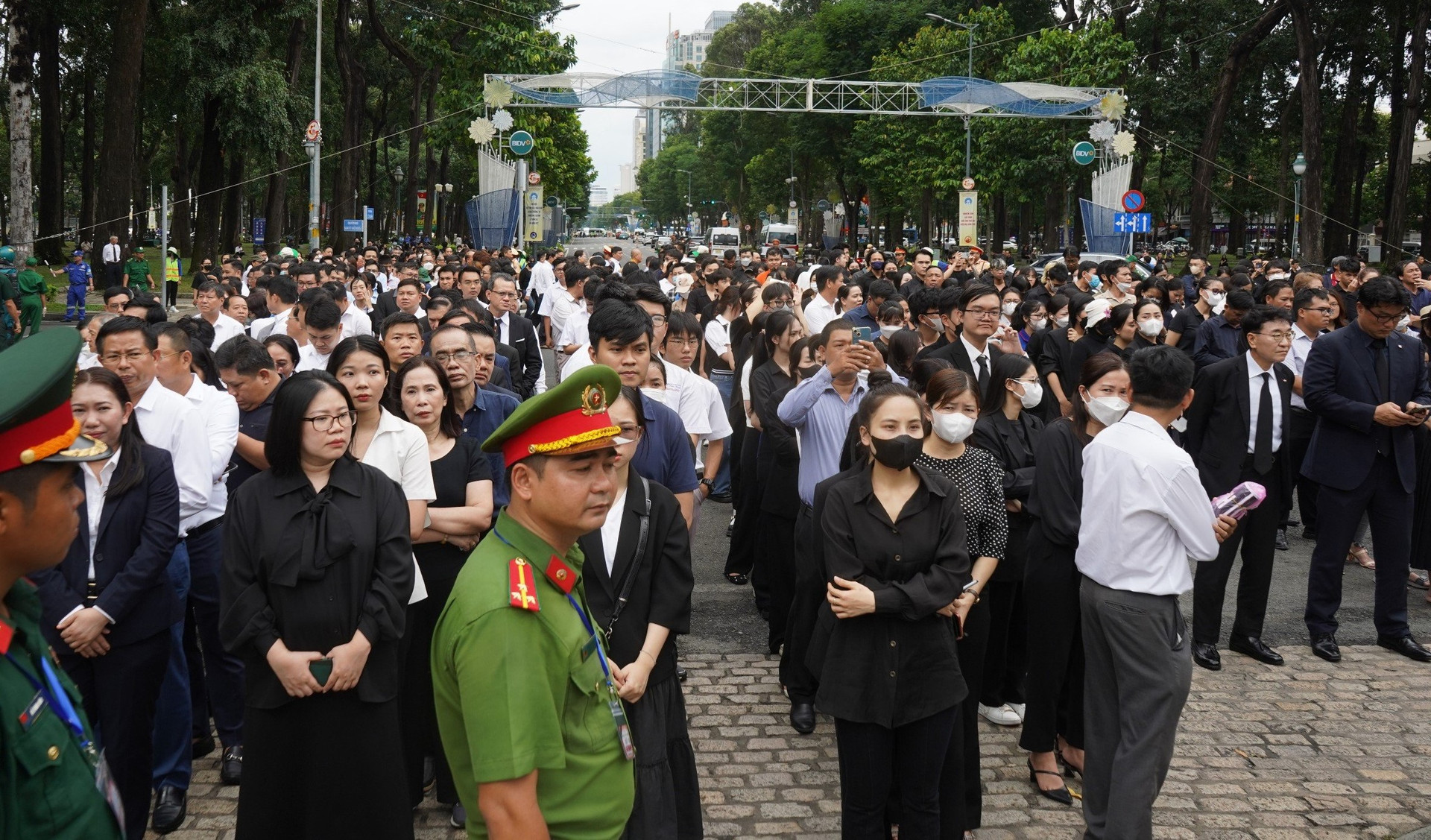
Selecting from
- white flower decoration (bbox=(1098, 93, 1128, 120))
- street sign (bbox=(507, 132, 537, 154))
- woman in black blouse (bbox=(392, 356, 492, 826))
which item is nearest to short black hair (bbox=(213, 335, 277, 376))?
woman in black blouse (bbox=(392, 356, 492, 826))

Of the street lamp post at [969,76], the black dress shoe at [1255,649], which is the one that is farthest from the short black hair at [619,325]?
the street lamp post at [969,76]

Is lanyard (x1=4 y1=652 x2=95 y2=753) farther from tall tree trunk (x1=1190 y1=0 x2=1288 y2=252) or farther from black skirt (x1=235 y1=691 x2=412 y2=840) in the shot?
tall tree trunk (x1=1190 y1=0 x2=1288 y2=252)

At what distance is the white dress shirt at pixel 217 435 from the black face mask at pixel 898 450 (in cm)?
299

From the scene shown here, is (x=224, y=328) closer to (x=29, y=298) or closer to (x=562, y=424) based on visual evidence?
(x=562, y=424)

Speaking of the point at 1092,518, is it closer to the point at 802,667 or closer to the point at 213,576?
the point at 802,667

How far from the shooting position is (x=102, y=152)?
90.7ft

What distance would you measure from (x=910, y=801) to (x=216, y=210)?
119ft

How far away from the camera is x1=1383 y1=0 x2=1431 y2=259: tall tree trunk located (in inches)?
1395

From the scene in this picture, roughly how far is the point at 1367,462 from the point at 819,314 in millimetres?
4755

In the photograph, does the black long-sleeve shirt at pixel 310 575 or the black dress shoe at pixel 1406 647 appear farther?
the black dress shoe at pixel 1406 647

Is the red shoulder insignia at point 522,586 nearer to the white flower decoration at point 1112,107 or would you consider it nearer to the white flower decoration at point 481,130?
the white flower decoration at point 481,130

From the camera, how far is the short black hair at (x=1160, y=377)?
4.93 meters

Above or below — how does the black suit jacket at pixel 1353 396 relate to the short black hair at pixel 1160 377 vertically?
below

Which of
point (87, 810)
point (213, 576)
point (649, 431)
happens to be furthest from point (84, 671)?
point (87, 810)
